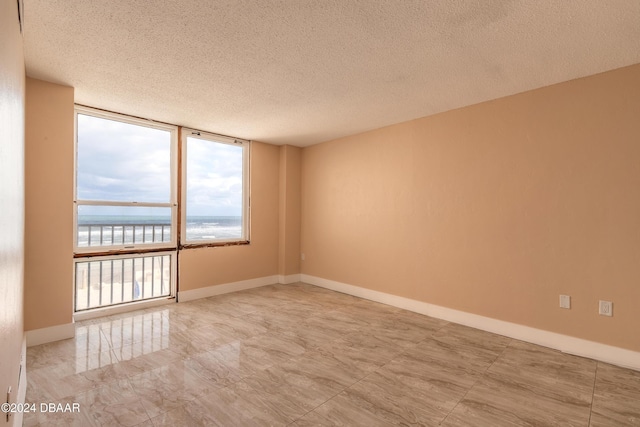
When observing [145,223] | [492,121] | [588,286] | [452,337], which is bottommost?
[452,337]

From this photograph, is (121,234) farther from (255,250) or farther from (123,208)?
(255,250)

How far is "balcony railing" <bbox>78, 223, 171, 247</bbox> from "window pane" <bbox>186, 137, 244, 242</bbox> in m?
0.37

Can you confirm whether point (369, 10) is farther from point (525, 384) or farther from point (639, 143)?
point (525, 384)

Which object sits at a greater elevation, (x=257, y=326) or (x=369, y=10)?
(x=369, y=10)

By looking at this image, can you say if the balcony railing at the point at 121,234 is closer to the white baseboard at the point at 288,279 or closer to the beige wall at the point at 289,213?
the beige wall at the point at 289,213

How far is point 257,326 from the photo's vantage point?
11.4 feet

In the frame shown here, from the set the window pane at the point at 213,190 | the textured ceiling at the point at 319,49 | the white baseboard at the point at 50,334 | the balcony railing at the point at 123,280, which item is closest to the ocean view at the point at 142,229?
the window pane at the point at 213,190

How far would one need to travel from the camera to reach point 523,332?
3.14 m

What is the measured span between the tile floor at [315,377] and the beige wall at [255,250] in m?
1.14

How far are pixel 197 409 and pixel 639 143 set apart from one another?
3997 millimetres

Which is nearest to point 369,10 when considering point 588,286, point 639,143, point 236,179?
point 639,143

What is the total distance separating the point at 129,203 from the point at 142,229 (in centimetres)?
41

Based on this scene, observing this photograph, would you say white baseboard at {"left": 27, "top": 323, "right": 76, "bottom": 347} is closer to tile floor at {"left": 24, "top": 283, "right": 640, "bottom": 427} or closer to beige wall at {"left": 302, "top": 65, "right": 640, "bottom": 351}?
tile floor at {"left": 24, "top": 283, "right": 640, "bottom": 427}

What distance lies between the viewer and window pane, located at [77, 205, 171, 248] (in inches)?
145
